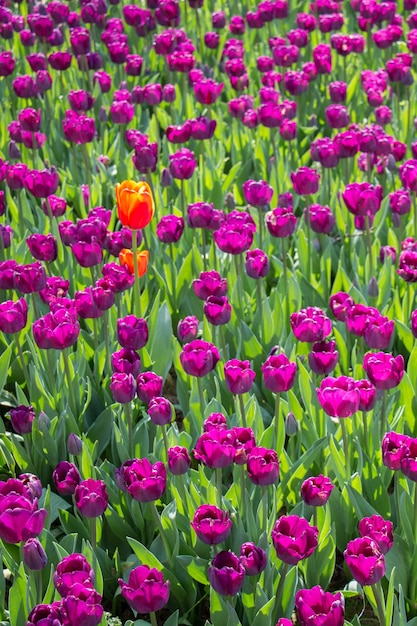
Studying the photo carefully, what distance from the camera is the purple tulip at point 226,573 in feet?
6.27

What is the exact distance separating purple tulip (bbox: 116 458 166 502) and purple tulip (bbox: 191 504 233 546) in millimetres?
150

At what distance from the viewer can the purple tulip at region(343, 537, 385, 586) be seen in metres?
1.88

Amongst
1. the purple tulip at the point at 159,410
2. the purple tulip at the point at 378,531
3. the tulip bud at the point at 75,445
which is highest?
the purple tulip at the point at 159,410

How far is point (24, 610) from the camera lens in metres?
2.12

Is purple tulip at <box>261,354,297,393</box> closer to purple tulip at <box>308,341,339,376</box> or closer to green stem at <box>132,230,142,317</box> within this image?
purple tulip at <box>308,341,339,376</box>

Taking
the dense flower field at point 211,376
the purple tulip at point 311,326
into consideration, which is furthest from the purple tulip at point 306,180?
the purple tulip at point 311,326

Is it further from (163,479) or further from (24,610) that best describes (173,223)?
(24,610)

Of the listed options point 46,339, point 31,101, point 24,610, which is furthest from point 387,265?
point 31,101

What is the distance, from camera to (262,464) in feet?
6.93

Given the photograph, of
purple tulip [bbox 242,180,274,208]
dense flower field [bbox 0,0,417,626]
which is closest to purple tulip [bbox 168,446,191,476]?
dense flower field [bbox 0,0,417,626]

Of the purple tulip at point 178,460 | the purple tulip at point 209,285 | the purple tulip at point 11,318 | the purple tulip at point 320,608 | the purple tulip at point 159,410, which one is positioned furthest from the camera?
the purple tulip at point 209,285

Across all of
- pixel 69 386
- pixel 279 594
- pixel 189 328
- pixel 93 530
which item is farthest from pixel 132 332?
pixel 279 594

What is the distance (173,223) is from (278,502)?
3.51 ft

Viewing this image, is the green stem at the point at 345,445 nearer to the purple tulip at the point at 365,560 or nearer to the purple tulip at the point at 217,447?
the purple tulip at the point at 217,447
